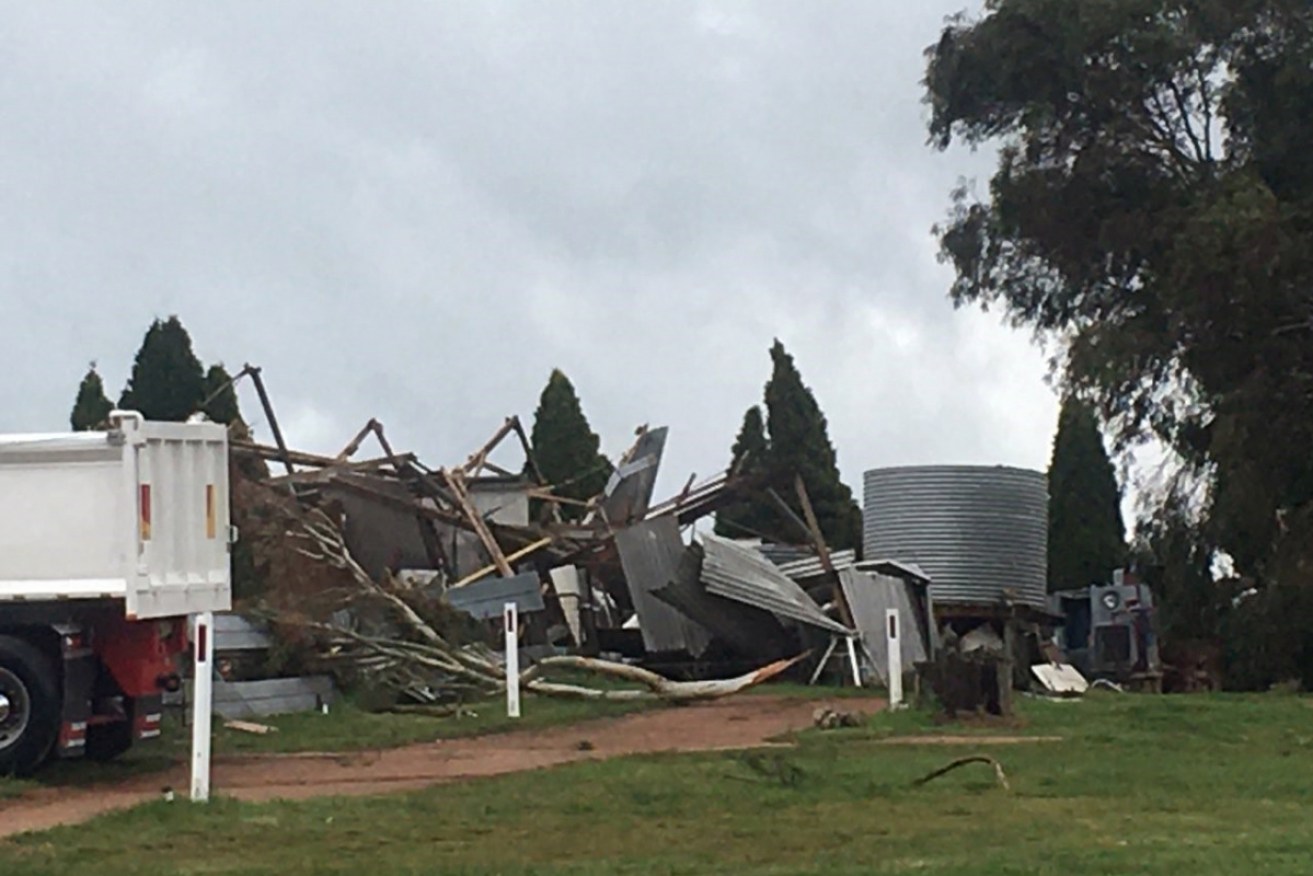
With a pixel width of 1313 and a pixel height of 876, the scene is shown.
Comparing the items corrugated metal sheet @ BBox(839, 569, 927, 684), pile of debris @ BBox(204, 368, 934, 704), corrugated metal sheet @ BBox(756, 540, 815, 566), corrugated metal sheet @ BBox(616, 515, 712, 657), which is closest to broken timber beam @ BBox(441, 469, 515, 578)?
pile of debris @ BBox(204, 368, 934, 704)

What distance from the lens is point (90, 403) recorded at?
38.3m

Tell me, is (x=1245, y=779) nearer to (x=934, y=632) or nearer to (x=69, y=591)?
(x=69, y=591)

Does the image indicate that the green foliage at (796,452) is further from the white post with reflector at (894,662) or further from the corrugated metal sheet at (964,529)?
the white post with reflector at (894,662)

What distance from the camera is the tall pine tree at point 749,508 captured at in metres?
38.0

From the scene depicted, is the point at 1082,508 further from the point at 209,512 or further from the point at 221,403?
the point at 209,512

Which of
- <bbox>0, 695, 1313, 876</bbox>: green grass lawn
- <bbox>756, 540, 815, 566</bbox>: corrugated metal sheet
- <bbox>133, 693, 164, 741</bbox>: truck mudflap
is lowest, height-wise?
<bbox>0, 695, 1313, 876</bbox>: green grass lawn

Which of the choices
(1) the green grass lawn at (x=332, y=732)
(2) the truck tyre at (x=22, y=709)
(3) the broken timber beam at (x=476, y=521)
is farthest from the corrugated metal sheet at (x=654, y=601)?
(2) the truck tyre at (x=22, y=709)

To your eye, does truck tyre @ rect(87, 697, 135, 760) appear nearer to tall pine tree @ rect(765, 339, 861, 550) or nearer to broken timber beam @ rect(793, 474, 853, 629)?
broken timber beam @ rect(793, 474, 853, 629)

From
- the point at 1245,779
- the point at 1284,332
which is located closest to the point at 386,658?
the point at 1245,779

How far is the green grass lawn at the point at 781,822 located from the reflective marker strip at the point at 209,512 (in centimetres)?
299

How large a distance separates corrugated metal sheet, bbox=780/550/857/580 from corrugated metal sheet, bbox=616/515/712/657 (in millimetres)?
1901

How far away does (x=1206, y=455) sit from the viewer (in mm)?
32031

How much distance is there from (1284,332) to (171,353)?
61.9 ft

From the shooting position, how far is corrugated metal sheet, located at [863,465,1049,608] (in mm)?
31109
